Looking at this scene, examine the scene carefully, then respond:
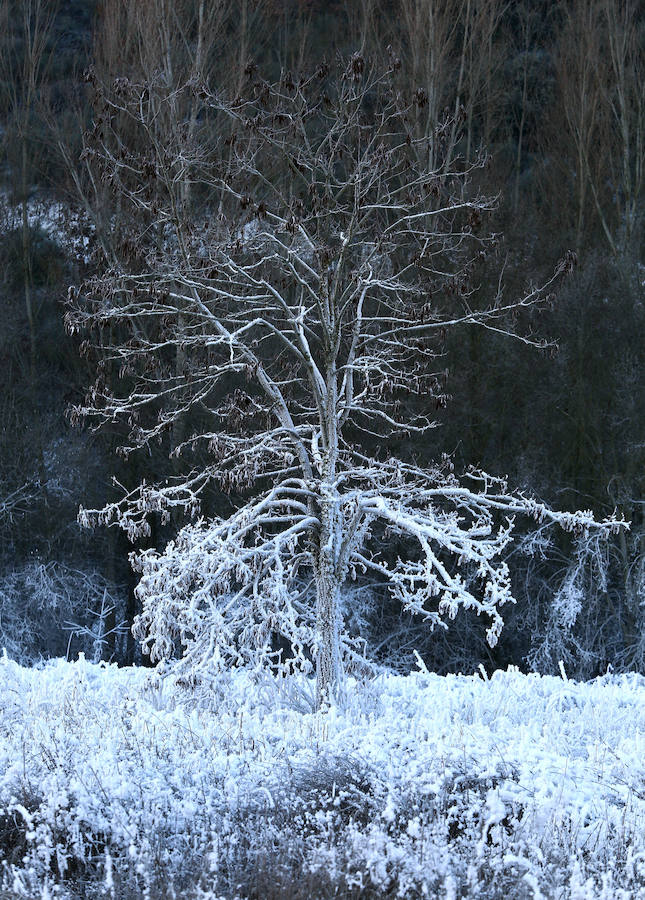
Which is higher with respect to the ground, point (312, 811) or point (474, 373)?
point (474, 373)

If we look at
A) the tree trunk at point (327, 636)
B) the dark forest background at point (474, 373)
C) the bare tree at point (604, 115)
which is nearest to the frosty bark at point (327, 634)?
the tree trunk at point (327, 636)

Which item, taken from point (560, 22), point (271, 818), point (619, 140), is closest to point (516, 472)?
point (619, 140)

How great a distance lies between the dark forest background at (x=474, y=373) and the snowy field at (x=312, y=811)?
10.2 m

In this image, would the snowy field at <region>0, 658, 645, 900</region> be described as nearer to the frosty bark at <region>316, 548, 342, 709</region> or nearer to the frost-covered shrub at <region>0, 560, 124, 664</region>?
the frosty bark at <region>316, 548, 342, 709</region>

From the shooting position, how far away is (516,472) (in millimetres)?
19469

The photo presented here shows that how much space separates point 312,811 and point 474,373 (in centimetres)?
1403

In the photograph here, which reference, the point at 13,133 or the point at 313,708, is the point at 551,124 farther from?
the point at 313,708

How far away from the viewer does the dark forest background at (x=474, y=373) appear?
18781 millimetres

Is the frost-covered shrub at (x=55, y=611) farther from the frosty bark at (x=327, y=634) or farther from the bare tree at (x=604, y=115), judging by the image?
the bare tree at (x=604, y=115)

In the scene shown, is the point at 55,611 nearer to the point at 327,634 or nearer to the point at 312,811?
the point at 327,634

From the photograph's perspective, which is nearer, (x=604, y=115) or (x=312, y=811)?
(x=312, y=811)

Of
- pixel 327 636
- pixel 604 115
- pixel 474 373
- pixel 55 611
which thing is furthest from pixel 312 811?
pixel 604 115

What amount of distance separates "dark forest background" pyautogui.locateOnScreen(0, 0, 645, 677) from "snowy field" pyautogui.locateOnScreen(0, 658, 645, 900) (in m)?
10.2

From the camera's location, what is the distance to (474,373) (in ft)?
65.4
